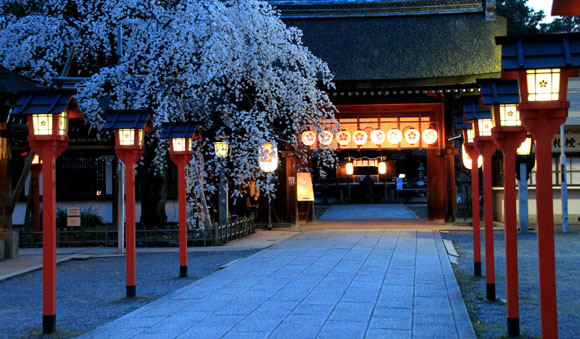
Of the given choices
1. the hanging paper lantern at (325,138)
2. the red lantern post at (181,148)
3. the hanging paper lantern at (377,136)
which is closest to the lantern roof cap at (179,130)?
the red lantern post at (181,148)

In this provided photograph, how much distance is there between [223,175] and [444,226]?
8.05 meters

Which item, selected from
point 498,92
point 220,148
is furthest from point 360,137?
point 498,92

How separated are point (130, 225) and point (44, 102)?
2.68 meters

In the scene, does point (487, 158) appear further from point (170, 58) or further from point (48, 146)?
point (170, 58)

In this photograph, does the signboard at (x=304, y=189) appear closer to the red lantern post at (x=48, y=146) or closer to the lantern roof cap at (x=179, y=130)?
the lantern roof cap at (x=179, y=130)

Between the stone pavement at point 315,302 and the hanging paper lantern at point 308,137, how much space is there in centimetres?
860

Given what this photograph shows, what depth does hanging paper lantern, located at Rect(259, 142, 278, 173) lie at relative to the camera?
17125 millimetres

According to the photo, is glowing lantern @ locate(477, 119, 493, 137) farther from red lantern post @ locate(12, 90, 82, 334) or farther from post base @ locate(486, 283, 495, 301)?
red lantern post @ locate(12, 90, 82, 334)

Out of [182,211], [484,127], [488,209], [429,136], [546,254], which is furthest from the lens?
[429,136]

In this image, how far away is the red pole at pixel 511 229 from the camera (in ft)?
21.9

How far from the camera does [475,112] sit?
881cm

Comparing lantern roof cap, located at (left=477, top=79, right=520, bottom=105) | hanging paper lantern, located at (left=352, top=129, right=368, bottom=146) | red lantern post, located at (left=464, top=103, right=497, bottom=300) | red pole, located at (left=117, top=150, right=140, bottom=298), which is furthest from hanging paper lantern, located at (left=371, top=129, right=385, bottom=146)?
lantern roof cap, located at (left=477, top=79, right=520, bottom=105)

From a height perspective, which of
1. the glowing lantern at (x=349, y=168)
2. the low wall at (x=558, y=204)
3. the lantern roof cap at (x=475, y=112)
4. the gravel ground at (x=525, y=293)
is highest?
the glowing lantern at (x=349, y=168)

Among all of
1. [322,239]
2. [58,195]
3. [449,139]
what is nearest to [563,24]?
[449,139]
